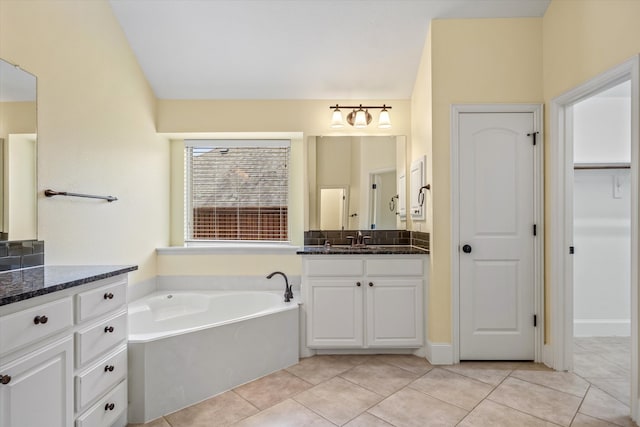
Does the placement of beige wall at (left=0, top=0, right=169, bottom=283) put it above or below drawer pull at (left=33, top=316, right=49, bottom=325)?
above

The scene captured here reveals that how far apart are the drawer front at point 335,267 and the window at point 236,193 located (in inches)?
37.0

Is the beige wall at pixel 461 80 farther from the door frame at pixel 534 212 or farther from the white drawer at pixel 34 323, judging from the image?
the white drawer at pixel 34 323

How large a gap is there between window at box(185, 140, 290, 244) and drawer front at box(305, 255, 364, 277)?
941 millimetres

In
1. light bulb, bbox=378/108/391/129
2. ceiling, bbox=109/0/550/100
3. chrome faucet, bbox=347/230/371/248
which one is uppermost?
ceiling, bbox=109/0/550/100

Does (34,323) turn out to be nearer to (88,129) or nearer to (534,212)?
(88,129)

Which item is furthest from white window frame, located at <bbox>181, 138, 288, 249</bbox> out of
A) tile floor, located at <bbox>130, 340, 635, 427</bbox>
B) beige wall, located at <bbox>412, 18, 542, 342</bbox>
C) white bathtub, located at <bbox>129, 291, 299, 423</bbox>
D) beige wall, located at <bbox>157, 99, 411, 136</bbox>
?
beige wall, located at <bbox>412, 18, 542, 342</bbox>

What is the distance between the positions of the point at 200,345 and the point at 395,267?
1513 millimetres

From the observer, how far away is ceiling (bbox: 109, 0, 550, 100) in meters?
2.53

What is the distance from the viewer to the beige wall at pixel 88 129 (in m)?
1.93

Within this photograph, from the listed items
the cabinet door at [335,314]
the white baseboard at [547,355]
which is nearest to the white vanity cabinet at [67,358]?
the cabinet door at [335,314]

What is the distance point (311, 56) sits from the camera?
2904 millimetres

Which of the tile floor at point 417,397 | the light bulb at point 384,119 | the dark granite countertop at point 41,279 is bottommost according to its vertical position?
the tile floor at point 417,397

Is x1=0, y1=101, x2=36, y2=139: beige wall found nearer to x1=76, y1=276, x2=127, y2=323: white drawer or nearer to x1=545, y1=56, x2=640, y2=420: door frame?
x1=76, y1=276, x2=127, y2=323: white drawer

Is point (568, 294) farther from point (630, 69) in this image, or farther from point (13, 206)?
point (13, 206)
